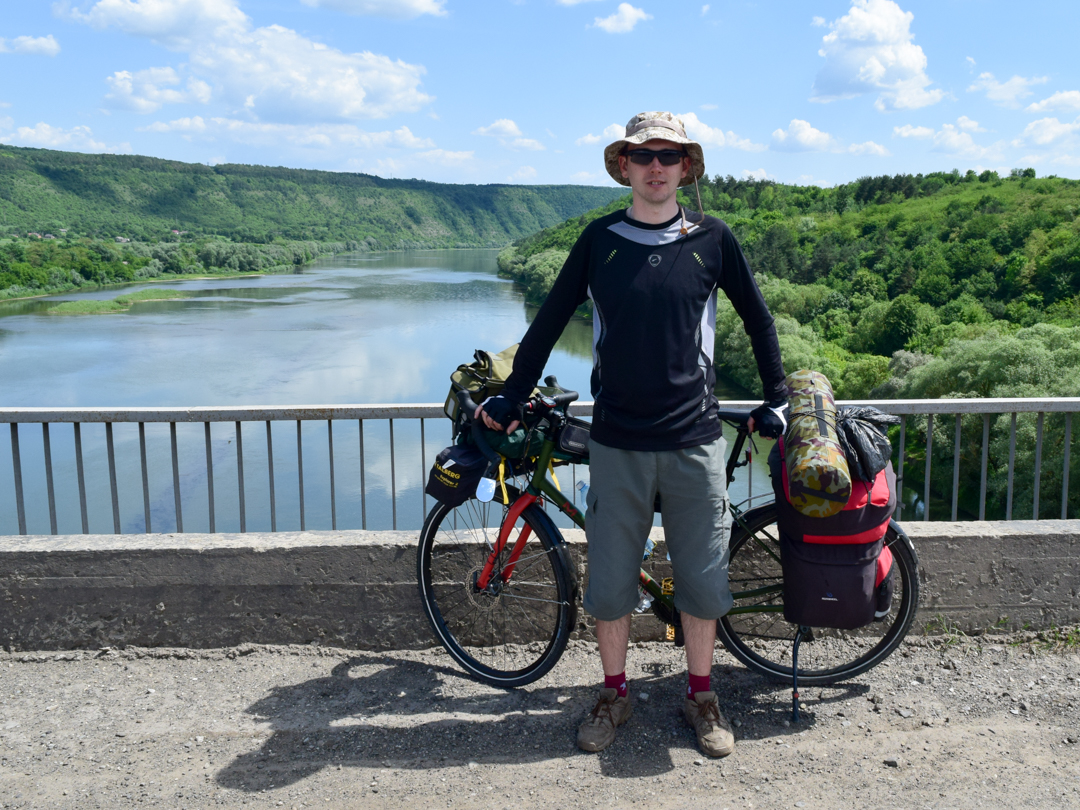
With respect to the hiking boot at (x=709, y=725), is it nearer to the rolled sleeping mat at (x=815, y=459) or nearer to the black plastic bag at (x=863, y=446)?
the rolled sleeping mat at (x=815, y=459)

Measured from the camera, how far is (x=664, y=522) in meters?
2.76

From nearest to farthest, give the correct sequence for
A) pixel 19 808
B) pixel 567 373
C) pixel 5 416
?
pixel 19 808
pixel 5 416
pixel 567 373

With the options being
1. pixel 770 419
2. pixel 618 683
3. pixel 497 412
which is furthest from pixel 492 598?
pixel 770 419

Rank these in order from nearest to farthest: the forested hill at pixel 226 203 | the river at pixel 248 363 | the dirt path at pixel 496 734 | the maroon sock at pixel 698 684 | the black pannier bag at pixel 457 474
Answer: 1. the dirt path at pixel 496 734
2. the maroon sock at pixel 698 684
3. the black pannier bag at pixel 457 474
4. the river at pixel 248 363
5. the forested hill at pixel 226 203

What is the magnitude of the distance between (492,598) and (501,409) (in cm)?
80

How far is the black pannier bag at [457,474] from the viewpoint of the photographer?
9.89ft

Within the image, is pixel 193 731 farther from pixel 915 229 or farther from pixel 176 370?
pixel 915 229

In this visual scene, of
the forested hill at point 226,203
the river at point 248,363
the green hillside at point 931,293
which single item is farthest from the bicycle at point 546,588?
the forested hill at point 226,203

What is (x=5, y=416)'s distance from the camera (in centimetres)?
385

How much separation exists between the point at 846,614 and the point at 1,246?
105094 mm

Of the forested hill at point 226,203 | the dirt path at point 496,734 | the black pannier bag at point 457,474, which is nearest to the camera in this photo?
the dirt path at point 496,734

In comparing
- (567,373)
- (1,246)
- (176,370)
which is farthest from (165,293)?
(567,373)

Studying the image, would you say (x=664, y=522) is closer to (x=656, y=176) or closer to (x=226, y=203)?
(x=656, y=176)

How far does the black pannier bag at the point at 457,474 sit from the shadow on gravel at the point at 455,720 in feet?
2.39
